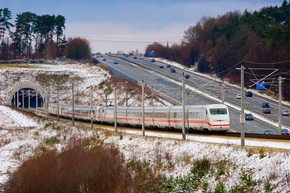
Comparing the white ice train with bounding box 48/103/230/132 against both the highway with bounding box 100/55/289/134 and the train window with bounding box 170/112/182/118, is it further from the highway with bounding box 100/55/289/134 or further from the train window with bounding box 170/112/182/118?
the highway with bounding box 100/55/289/134

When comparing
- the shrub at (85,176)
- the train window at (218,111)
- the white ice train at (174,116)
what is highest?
the train window at (218,111)

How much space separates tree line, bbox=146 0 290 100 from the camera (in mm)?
106500

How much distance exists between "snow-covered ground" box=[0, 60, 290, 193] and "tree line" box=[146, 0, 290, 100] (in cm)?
3090


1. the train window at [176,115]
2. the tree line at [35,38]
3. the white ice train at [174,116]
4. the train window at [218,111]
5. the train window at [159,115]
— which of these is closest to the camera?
the train window at [218,111]

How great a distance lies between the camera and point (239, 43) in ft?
425

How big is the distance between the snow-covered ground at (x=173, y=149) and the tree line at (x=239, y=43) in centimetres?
3090

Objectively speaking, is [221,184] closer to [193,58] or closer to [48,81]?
[48,81]

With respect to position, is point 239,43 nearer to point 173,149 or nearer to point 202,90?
point 202,90

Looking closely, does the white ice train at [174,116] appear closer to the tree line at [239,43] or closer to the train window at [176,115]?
the train window at [176,115]

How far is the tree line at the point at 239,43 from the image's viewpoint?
106500 millimetres

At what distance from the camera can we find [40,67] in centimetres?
15950

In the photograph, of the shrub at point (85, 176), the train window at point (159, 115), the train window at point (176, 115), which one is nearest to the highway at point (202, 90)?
the train window at point (159, 115)

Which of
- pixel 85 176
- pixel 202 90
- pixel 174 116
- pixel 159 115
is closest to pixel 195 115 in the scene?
pixel 174 116

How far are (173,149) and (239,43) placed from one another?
8962 centimetres
